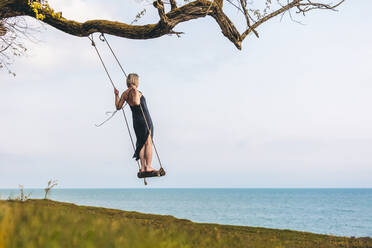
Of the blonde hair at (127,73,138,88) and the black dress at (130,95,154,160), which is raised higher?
the blonde hair at (127,73,138,88)

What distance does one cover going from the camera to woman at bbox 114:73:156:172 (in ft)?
36.5

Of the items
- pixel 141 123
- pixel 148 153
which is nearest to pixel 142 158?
pixel 148 153

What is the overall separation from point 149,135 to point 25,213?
514 centimetres

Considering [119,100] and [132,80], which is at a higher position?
[132,80]

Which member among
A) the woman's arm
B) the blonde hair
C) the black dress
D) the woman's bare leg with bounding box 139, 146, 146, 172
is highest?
the blonde hair

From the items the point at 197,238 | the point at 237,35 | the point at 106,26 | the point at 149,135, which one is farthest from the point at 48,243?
the point at 237,35

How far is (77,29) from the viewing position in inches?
464

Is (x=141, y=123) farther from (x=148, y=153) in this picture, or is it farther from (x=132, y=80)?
(x=132, y=80)

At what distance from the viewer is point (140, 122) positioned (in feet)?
36.7

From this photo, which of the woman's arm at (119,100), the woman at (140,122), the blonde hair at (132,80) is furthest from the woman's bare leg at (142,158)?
the blonde hair at (132,80)

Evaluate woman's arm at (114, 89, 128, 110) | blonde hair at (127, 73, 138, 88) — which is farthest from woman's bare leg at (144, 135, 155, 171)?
blonde hair at (127, 73, 138, 88)

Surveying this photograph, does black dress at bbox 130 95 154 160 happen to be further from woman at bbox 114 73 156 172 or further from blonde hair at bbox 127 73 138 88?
blonde hair at bbox 127 73 138 88

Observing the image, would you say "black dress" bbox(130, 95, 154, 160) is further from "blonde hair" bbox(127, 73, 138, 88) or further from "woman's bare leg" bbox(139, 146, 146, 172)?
"blonde hair" bbox(127, 73, 138, 88)

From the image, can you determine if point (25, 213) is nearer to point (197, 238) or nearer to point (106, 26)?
point (197, 238)
